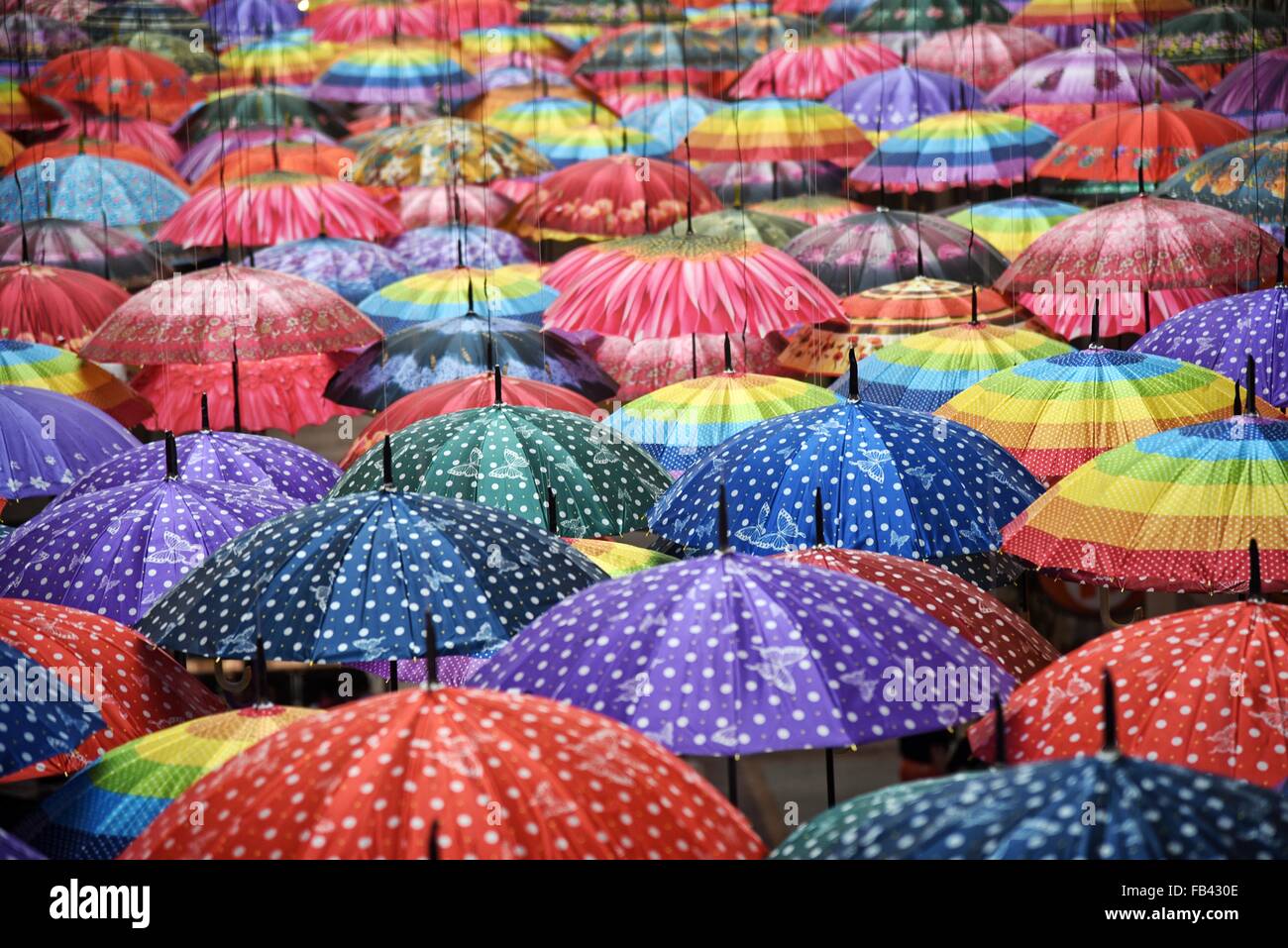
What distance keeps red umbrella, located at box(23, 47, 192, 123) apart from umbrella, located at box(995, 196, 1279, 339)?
11128 mm

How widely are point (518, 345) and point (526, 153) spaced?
5.57m

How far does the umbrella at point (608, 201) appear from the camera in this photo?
13.9 meters

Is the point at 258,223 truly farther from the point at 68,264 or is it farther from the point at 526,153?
the point at 526,153

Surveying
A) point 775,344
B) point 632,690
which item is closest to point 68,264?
point 775,344

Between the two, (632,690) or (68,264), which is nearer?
(632,690)

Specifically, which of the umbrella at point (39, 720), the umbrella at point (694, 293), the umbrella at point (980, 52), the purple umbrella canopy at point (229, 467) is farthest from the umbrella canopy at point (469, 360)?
the umbrella at point (980, 52)

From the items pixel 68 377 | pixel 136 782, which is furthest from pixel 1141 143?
pixel 136 782

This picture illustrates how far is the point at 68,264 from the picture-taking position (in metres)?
13.9

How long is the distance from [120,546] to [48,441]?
7.10 ft

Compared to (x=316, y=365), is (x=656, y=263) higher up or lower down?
higher up

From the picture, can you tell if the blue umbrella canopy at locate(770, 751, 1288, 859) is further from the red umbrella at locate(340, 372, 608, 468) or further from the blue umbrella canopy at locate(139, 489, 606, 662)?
the red umbrella at locate(340, 372, 608, 468)

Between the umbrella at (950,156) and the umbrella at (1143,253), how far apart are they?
4.28 m

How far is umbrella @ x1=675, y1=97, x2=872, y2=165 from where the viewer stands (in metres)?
16.2

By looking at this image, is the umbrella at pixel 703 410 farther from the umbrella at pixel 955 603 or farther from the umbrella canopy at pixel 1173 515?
the umbrella at pixel 955 603
